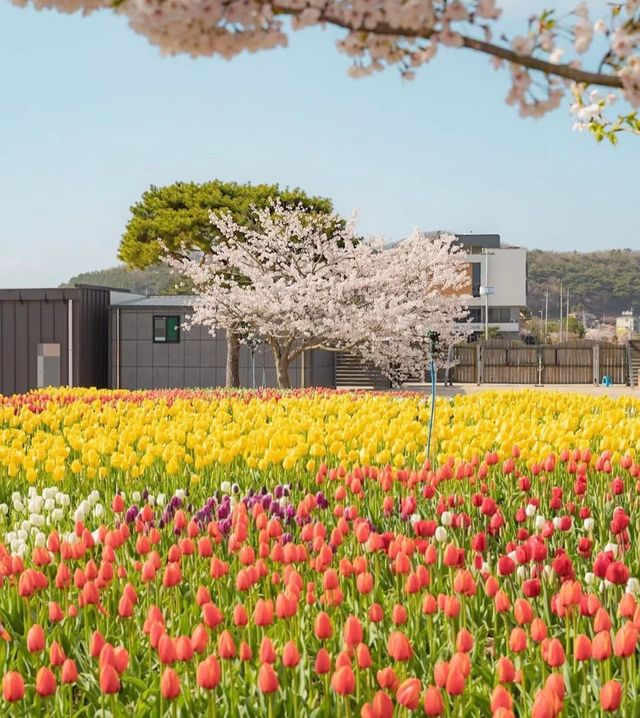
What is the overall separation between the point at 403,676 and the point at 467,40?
2.15m

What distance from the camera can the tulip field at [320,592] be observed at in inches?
125

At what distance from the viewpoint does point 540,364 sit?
157 feet

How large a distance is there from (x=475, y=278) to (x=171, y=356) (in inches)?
2113

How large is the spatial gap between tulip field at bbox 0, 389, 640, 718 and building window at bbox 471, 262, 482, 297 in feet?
251

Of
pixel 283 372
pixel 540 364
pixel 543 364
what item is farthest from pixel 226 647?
pixel 543 364

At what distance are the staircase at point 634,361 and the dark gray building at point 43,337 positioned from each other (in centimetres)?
2631

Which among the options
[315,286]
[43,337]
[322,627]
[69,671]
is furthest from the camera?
[43,337]

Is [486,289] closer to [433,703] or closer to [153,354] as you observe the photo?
[153,354]

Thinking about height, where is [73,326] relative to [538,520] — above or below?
above

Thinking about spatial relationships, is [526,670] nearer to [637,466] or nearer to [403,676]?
[403,676]

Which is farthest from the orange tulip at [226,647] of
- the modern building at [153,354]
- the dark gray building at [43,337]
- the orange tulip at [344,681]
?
the dark gray building at [43,337]

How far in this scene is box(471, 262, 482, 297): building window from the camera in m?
83.6

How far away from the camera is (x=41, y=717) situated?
3439 millimetres

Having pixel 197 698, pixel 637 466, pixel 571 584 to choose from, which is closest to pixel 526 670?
pixel 571 584
